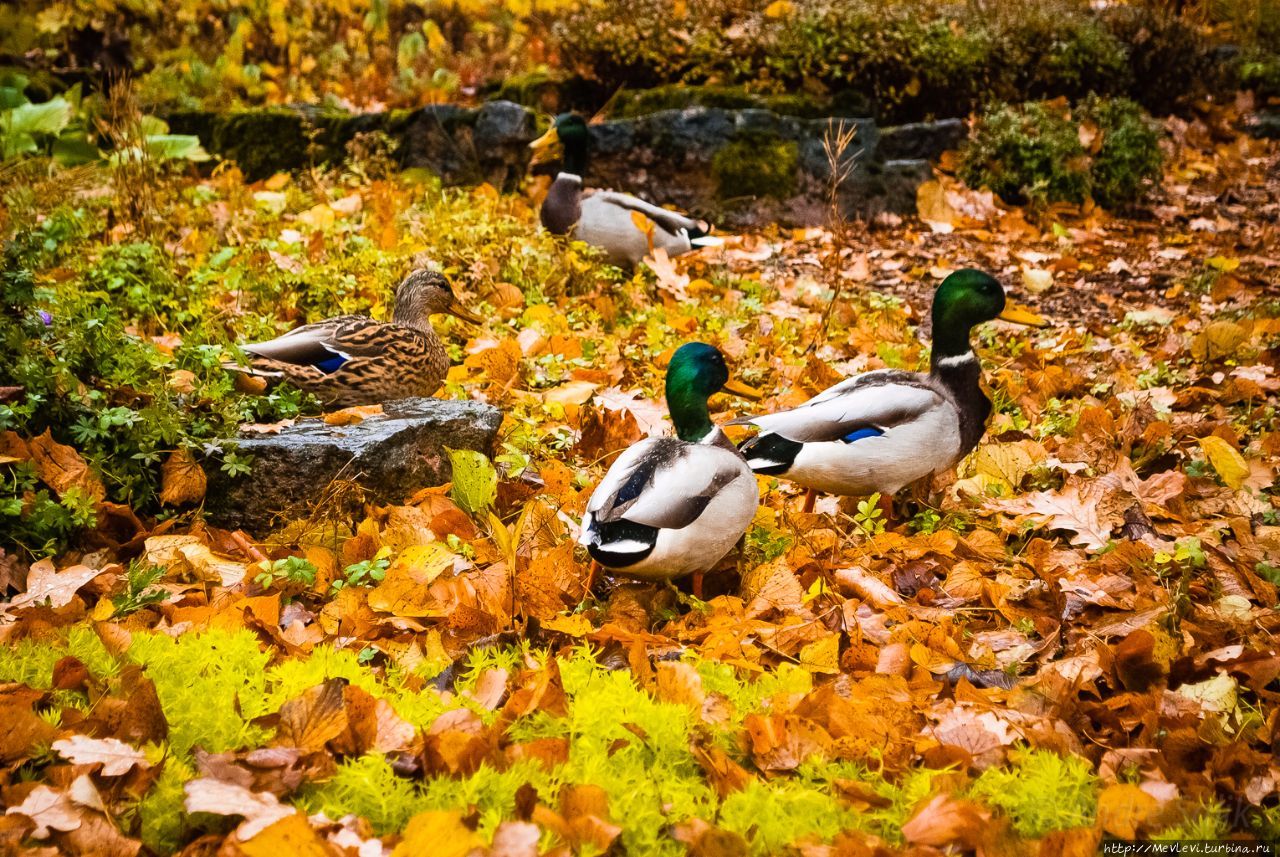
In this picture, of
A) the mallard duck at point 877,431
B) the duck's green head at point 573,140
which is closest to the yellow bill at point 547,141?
the duck's green head at point 573,140

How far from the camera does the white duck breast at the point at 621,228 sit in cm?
654

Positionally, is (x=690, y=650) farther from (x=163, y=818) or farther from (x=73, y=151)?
(x=73, y=151)

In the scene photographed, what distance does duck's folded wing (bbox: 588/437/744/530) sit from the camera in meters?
2.87

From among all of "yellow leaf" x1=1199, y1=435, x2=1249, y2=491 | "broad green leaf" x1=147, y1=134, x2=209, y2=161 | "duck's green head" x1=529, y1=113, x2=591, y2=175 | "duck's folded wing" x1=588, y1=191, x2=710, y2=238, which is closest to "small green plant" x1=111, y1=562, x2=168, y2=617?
"yellow leaf" x1=1199, y1=435, x2=1249, y2=491

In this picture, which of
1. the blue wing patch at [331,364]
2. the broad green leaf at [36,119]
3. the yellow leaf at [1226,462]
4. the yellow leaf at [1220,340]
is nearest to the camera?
the yellow leaf at [1226,462]

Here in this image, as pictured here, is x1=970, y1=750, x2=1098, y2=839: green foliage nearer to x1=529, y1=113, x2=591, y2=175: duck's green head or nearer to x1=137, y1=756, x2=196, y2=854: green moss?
x1=137, y1=756, x2=196, y2=854: green moss

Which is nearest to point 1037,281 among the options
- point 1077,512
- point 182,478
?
point 1077,512

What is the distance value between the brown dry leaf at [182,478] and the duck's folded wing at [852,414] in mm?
1805

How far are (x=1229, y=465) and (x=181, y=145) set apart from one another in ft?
22.9

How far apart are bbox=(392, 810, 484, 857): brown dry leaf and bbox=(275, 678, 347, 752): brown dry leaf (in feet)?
1.23

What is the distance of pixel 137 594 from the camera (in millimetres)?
2891

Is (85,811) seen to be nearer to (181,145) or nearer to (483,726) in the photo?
(483,726)

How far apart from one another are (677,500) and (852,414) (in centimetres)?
102

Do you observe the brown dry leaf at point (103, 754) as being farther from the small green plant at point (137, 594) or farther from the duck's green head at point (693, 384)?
the duck's green head at point (693, 384)
